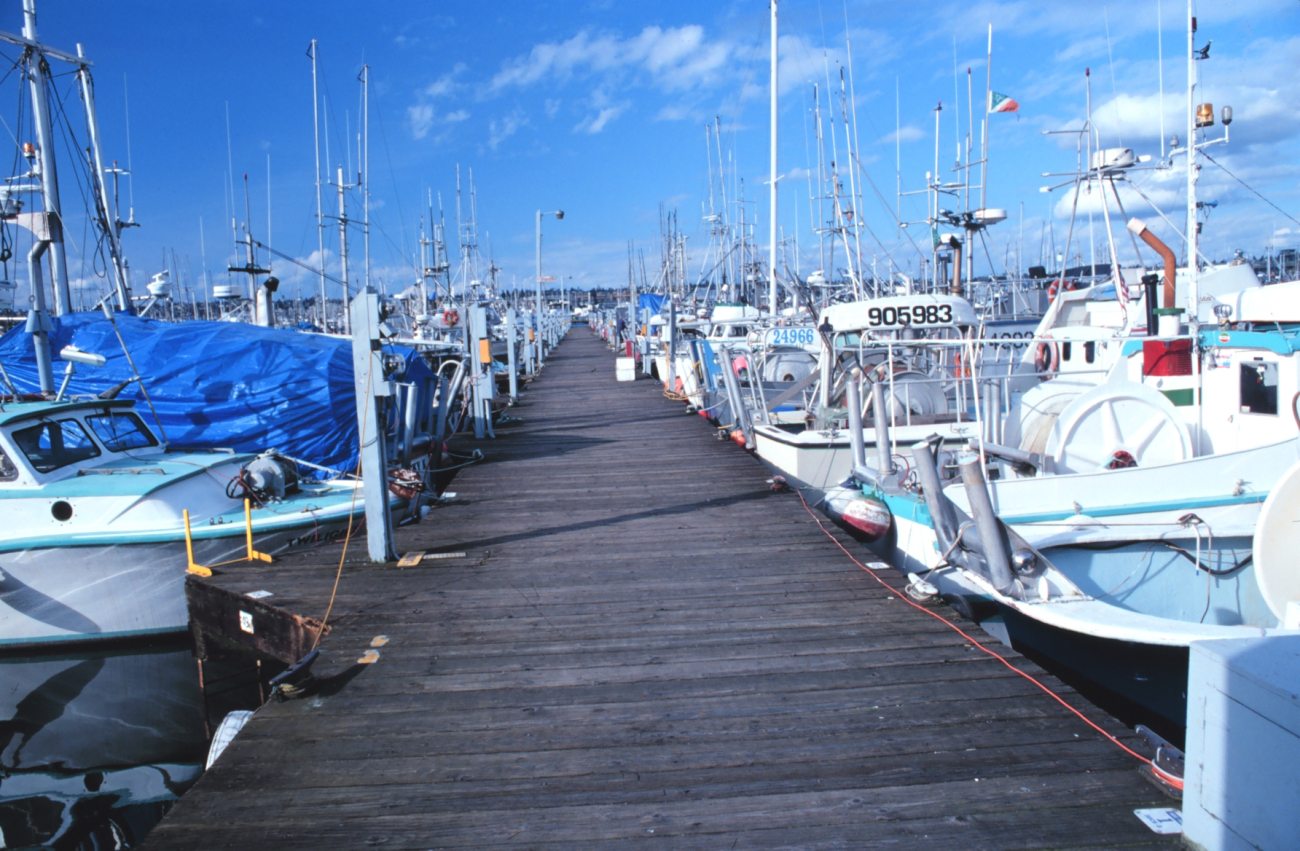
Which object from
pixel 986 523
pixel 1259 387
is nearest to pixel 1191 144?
pixel 1259 387

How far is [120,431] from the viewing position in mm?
8258

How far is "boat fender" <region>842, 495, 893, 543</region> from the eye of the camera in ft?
24.6

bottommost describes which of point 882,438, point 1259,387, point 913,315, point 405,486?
point 405,486

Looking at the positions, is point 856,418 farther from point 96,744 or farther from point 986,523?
point 96,744

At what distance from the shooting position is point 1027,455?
24.6 feet

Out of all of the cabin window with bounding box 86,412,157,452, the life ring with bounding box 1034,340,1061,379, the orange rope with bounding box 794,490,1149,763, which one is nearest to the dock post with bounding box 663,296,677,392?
the life ring with bounding box 1034,340,1061,379

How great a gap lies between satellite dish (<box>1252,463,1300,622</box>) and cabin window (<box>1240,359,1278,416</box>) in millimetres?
3254

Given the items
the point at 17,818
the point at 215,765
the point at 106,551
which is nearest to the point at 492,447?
the point at 106,551

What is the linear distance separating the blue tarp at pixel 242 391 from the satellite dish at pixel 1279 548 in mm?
8700

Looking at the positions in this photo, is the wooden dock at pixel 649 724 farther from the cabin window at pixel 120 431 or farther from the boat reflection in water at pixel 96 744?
the cabin window at pixel 120 431

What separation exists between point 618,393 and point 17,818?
14748 millimetres

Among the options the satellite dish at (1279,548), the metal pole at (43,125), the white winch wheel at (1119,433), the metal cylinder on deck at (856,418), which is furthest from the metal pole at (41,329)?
the satellite dish at (1279,548)

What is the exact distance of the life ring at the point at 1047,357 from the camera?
1082cm

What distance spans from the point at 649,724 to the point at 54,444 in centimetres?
685
